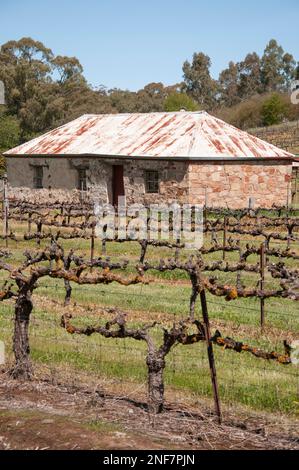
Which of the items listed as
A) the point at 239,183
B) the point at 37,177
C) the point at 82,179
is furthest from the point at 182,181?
the point at 37,177

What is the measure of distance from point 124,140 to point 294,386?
78.9 ft

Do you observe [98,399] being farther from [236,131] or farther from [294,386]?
[236,131]

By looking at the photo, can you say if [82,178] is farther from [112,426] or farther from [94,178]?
[112,426]

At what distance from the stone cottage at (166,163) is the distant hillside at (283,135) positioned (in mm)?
23780

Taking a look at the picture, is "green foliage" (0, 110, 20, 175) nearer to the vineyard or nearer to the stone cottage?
the stone cottage

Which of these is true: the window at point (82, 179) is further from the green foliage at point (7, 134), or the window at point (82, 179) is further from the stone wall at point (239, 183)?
the green foliage at point (7, 134)

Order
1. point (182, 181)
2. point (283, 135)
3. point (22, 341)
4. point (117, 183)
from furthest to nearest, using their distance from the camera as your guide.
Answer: point (283, 135) < point (117, 183) < point (182, 181) < point (22, 341)

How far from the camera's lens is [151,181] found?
31.1 metres

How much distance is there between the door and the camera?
3244cm

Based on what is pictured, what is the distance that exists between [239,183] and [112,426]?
23.5 m

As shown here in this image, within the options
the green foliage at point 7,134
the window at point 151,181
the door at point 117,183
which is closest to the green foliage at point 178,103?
the green foliage at point 7,134

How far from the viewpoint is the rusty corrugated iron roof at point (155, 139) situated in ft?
98.8
